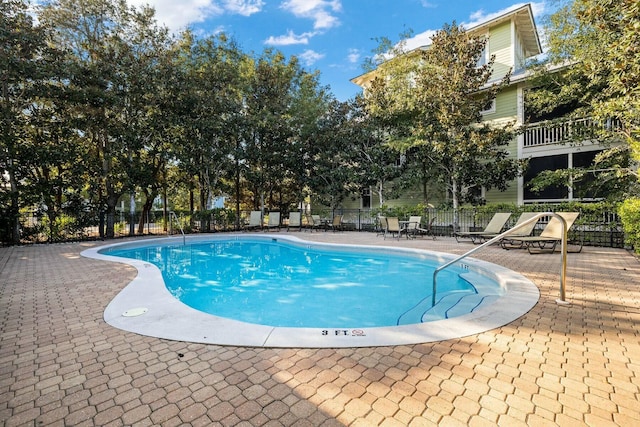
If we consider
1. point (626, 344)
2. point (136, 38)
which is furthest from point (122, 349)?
point (136, 38)

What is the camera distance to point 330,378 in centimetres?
221

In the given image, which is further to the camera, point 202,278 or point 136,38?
point 136,38

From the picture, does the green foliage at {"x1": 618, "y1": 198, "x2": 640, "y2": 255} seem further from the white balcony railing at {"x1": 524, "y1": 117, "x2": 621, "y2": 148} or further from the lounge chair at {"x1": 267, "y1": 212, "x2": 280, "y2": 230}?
the lounge chair at {"x1": 267, "y1": 212, "x2": 280, "y2": 230}

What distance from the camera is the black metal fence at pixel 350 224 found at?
8.97 m

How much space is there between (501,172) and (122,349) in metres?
14.2

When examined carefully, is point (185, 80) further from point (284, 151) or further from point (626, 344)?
point (626, 344)

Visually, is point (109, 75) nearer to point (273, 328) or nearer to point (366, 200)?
point (273, 328)

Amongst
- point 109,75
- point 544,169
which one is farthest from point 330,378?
point 544,169

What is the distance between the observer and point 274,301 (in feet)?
17.4

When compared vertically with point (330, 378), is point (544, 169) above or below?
above

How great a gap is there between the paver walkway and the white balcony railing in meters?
10.3

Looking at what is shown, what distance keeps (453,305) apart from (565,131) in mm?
12337

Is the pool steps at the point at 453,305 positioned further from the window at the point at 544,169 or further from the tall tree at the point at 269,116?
the tall tree at the point at 269,116

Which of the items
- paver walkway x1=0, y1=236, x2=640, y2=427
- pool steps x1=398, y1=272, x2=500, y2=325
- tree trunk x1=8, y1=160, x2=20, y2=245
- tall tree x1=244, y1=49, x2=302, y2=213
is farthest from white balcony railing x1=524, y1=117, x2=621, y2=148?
tree trunk x1=8, y1=160, x2=20, y2=245
